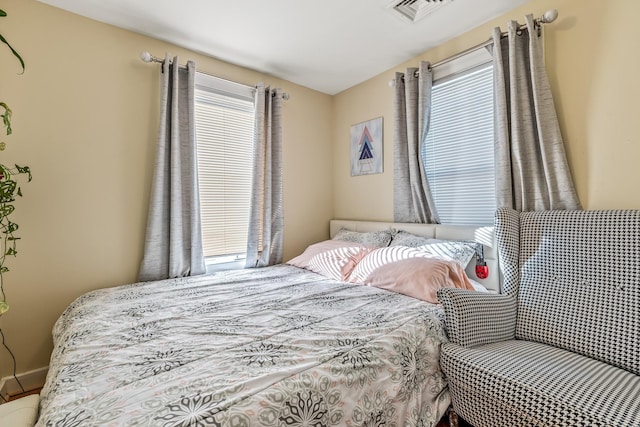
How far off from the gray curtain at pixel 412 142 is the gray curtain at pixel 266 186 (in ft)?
3.77

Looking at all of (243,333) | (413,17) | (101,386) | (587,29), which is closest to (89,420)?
(101,386)

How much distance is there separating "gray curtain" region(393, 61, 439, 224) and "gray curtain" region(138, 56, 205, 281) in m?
1.76

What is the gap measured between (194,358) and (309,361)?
0.42 metres

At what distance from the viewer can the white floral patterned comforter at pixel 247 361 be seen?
31.5 inches

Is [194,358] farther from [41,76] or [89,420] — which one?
[41,76]

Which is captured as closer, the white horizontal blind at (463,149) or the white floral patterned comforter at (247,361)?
the white floral patterned comforter at (247,361)

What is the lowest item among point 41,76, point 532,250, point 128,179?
point 532,250

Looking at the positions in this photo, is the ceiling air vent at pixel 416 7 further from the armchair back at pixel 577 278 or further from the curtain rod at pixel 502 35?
the armchair back at pixel 577 278

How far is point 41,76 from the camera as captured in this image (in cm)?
191

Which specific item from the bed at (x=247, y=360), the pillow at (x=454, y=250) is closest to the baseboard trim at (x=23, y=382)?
the bed at (x=247, y=360)

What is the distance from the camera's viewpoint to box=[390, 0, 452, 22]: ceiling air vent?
6.31 ft

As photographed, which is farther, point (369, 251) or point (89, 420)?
point (369, 251)

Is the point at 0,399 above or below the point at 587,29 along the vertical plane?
below

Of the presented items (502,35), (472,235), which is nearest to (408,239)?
(472,235)
